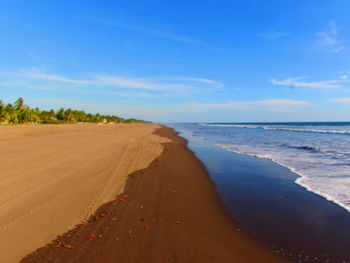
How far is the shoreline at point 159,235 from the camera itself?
13.1ft

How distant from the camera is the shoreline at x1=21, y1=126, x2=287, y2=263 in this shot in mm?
3998

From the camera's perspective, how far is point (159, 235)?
186 inches

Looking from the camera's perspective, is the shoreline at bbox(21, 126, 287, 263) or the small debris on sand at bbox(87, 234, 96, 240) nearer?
the shoreline at bbox(21, 126, 287, 263)

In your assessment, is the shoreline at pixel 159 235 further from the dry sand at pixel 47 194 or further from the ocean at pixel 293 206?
the ocean at pixel 293 206

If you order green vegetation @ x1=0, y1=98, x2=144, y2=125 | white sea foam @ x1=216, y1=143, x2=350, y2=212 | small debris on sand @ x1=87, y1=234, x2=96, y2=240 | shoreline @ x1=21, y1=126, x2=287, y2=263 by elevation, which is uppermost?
green vegetation @ x1=0, y1=98, x2=144, y2=125

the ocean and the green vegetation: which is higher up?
the green vegetation

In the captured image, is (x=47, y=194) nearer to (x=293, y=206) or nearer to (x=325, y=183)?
(x=293, y=206)

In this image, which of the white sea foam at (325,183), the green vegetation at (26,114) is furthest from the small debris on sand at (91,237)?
the green vegetation at (26,114)

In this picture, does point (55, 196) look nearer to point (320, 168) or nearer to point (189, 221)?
point (189, 221)

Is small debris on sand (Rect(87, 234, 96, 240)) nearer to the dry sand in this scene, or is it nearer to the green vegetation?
the dry sand

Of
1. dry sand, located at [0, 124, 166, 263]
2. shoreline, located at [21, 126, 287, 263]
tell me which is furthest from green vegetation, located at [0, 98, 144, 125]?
shoreline, located at [21, 126, 287, 263]

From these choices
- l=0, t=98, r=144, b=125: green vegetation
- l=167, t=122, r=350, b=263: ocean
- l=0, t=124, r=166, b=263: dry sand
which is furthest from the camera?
l=0, t=98, r=144, b=125: green vegetation

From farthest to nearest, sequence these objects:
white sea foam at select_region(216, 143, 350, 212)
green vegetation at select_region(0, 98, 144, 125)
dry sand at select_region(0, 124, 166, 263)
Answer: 1. green vegetation at select_region(0, 98, 144, 125)
2. white sea foam at select_region(216, 143, 350, 212)
3. dry sand at select_region(0, 124, 166, 263)

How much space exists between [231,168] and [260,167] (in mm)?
1615
